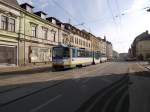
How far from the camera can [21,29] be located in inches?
1479

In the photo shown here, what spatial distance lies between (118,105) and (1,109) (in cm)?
423

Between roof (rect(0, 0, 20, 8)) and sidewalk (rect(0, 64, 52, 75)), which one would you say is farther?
roof (rect(0, 0, 20, 8))

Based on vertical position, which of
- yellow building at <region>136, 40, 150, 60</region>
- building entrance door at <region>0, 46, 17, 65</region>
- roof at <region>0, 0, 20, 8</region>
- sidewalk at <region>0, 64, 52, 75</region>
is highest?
roof at <region>0, 0, 20, 8</region>

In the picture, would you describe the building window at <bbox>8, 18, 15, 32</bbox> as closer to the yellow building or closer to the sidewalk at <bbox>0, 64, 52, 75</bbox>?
the sidewalk at <bbox>0, 64, 52, 75</bbox>

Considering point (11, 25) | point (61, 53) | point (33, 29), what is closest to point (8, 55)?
point (11, 25)

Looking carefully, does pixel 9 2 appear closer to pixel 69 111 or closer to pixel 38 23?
pixel 38 23

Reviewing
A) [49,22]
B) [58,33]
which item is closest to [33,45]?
[49,22]

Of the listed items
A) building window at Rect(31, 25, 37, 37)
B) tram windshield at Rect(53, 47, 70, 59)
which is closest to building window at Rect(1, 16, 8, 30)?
building window at Rect(31, 25, 37, 37)

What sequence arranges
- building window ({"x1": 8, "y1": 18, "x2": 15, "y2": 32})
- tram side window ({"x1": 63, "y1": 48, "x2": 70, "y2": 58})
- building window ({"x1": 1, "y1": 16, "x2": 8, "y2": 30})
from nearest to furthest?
tram side window ({"x1": 63, "y1": 48, "x2": 70, "y2": 58})
building window ({"x1": 1, "y1": 16, "x2": 8, "y2": 30})
building window ({"x1": 8, "y1": 18, "x2": 15, "y2": 32})

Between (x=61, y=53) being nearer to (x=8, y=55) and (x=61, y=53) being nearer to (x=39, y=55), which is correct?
(x=8, y=55)

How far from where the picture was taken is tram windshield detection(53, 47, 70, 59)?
2808cm

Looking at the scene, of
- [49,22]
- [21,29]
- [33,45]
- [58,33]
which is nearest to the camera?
[21,29]

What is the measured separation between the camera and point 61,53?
28.2m

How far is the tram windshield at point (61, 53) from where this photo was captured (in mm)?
28078
